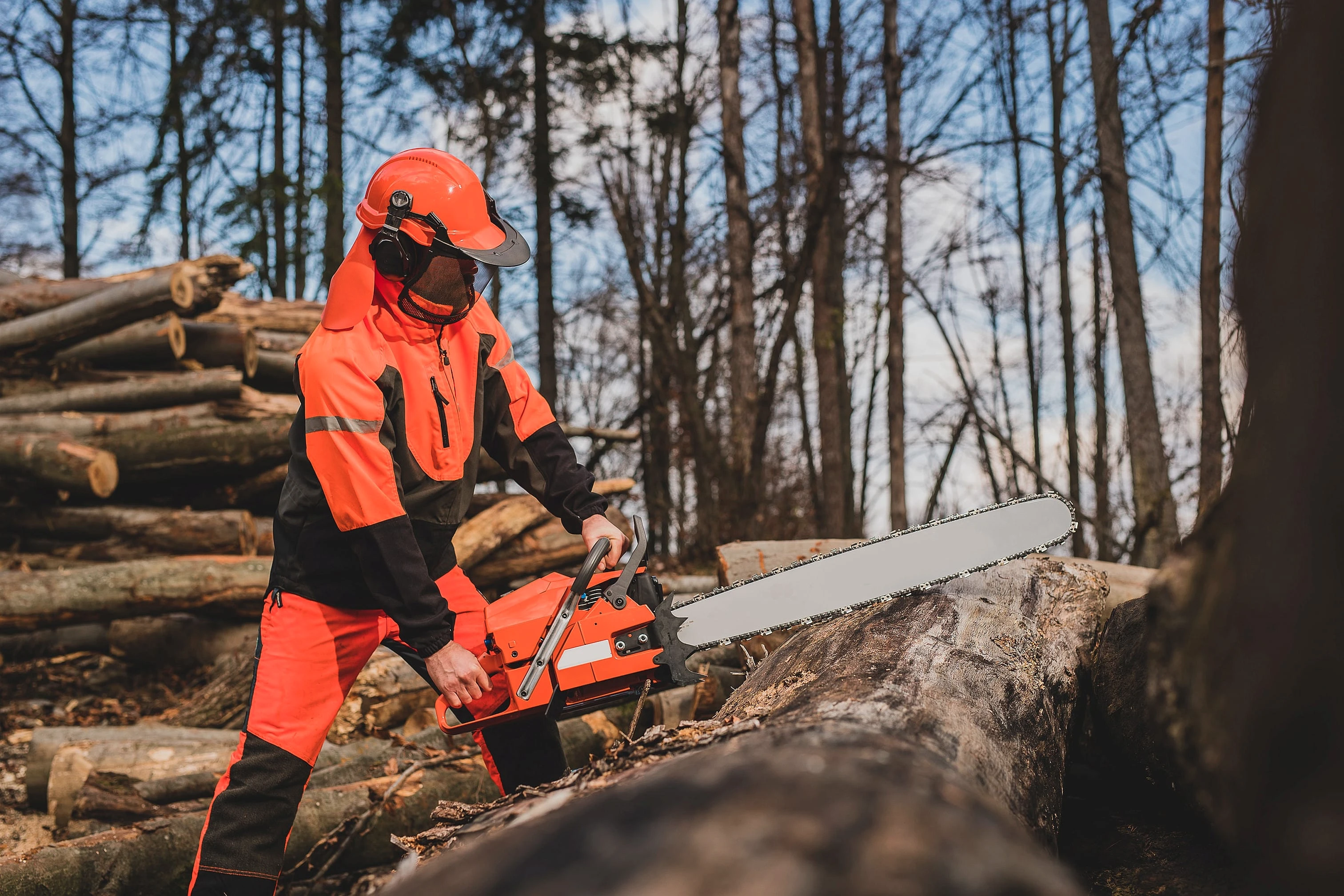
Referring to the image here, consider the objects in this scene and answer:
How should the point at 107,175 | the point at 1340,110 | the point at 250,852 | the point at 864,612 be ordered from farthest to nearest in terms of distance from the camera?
the point at 107,175 → the point at 864,612 → the point at 250,852 → the point at 1340,110

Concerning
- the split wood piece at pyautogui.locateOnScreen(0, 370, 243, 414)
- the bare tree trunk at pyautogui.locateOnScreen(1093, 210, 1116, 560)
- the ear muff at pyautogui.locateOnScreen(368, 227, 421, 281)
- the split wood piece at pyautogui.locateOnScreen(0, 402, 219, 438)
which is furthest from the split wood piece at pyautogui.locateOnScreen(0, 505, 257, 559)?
the bare tree trunk at pyautogui.locateOnScreen(1093, 210, 1116, 560)

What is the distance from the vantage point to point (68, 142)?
1344 cm

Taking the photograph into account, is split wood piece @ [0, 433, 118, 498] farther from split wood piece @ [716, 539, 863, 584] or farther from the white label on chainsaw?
the white label on chainsaw

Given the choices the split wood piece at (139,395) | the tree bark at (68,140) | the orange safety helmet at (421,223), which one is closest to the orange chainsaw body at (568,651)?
the orange safety helmet at (421,223)

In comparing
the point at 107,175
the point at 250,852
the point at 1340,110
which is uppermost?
the point at 107,175

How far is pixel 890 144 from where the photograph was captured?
22.4 feet

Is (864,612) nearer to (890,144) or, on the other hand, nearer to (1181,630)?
(1181,630)

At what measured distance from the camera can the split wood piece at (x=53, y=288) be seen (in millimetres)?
6516

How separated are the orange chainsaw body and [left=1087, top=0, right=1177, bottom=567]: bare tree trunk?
4259 mm

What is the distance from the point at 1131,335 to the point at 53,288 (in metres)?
8.59

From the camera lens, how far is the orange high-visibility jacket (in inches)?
84.6

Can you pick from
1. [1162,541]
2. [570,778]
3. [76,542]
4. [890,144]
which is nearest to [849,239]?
[890,144]

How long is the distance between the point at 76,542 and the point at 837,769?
6525mm

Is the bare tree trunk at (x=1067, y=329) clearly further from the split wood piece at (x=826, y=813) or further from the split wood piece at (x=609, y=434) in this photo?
the split wood piece at (x=826, y=813)
